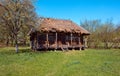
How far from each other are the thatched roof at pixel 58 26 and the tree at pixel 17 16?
3870mm

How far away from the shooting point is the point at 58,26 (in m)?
46.6

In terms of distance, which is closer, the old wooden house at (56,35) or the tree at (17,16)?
the tree at (17,16)

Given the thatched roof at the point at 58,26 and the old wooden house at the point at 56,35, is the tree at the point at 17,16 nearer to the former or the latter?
the old wooden house at the point at 56,35

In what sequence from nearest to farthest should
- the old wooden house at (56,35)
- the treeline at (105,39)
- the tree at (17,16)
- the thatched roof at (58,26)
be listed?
the tree at (17,16)
the old wooden house at (56,35)
the thatched roof at (58,26)
the treeline at (105,39)

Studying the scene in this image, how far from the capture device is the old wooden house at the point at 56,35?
43.9m

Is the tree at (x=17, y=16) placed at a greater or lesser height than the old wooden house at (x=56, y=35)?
greater

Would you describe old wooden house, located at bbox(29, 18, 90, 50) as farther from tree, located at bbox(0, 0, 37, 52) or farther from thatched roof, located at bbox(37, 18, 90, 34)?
tree, located at bbox(0, 0, 37, 52)

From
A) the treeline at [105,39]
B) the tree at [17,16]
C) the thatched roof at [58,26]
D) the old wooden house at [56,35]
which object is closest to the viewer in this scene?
the tree at [17,16]

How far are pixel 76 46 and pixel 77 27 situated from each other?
430 centimetres

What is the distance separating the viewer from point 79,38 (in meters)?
48.7

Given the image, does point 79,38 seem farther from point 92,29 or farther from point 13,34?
point 92,29

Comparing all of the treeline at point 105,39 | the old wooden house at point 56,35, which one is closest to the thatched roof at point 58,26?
the old wooden house at point 56,35

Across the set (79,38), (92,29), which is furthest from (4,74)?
(92,29)

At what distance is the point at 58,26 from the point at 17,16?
35.5 feet
